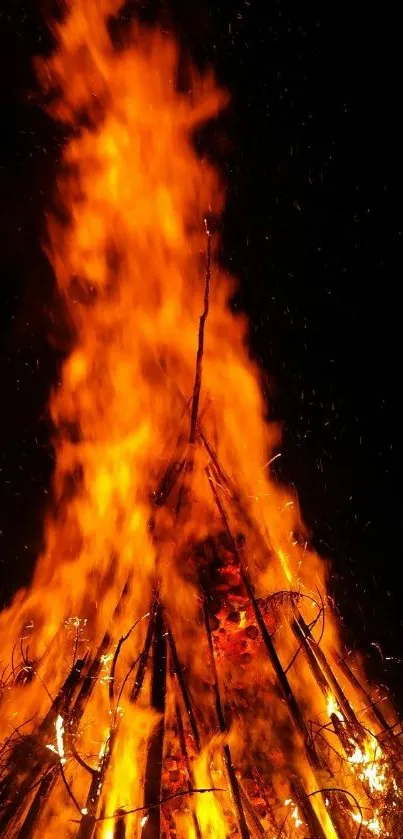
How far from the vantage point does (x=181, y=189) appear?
5371mm

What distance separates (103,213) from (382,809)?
4.84 meters

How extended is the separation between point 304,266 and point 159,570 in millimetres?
6796

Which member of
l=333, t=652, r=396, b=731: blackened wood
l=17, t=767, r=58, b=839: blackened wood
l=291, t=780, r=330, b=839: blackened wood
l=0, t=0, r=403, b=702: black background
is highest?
l=0, t=0, r=403, b=702: black background

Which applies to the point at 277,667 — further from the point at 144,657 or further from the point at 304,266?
the point at 304,266

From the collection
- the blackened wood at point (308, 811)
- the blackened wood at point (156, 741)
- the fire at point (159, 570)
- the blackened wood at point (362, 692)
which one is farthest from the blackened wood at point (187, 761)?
the blackened wood at point (362, 692)

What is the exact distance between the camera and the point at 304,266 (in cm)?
903

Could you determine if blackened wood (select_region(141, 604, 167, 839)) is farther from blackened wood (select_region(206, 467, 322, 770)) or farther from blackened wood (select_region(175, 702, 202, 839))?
blackened wood (select_region(206, 467, 322, 770))

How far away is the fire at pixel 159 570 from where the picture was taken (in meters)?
2.46

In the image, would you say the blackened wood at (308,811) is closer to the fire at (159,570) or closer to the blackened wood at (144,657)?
the fire at (159,570)

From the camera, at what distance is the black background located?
6012 millimetres

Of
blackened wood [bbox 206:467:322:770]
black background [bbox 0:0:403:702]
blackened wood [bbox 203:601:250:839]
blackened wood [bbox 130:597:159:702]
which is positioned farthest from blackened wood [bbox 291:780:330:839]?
black background [bbox 0:0:403:702]

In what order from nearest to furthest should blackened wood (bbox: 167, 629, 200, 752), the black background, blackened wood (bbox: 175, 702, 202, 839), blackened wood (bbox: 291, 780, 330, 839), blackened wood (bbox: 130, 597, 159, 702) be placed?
blackened wood (bbox: 291, 780, 330, 839) < blackened wood (bbox: 175, 702, 202, 839) < blackened wood (bbox: 167, 629, 200, 752) < blackened wood (bbox: 130, 597, 159, 702) < the black background

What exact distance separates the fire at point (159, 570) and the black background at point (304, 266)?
647 millimetres

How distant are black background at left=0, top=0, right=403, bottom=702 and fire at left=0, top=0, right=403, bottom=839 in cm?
65
